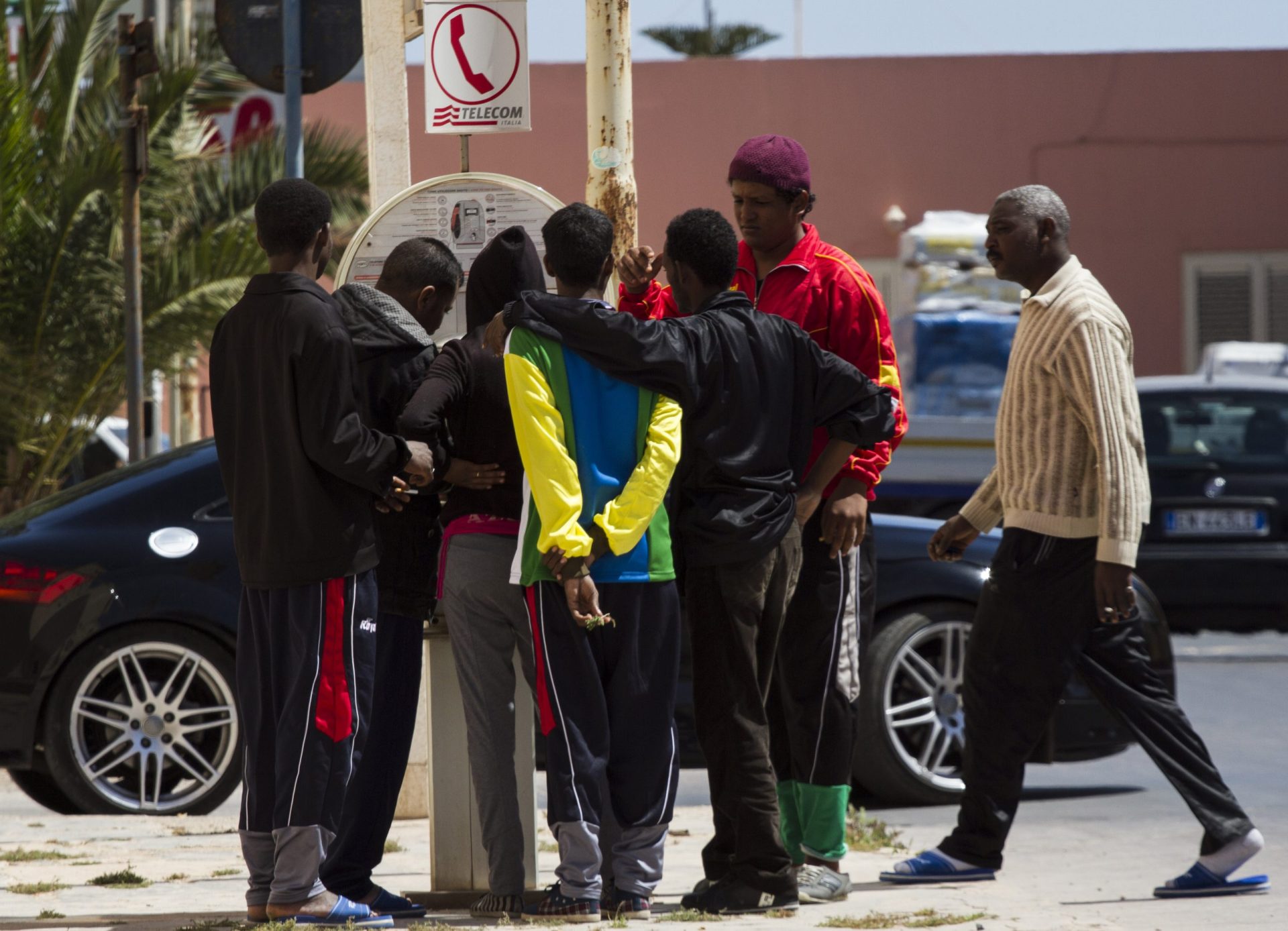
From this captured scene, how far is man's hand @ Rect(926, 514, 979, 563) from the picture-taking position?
5.57 metres

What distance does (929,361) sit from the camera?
15023 mm

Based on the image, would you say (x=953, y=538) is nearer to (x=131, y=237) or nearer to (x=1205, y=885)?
(x=1205, y=885)

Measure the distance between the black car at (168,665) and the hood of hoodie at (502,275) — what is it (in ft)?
8.60

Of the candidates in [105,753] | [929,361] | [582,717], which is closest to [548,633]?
[582,717]

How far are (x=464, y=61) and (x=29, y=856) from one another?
2854 millimetres

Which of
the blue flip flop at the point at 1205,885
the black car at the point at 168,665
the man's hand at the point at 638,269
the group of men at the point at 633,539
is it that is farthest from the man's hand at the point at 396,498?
the black car at the point at 168,665

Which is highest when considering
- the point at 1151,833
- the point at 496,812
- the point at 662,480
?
the point at 662,480

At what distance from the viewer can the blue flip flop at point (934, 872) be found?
5.38 metres

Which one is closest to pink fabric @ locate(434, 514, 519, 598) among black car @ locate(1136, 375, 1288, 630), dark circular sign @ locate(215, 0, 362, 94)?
dark circular sign @ locate(215, 0, 362, 94)

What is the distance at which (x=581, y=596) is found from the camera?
4547 millimetres

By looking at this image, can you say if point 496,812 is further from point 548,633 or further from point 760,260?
point 760,260

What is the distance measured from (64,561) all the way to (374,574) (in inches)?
113

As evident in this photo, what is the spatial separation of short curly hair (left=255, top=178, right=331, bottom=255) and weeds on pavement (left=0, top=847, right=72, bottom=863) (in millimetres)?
2443

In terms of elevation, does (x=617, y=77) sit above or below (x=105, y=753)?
above
